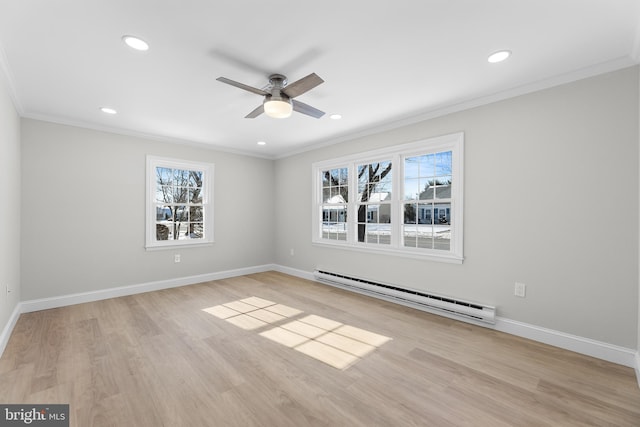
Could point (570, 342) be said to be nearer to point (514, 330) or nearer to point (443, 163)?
point (514, 330)

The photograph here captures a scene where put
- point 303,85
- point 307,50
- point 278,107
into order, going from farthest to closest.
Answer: point 278,107
point 303,85
point 307,50

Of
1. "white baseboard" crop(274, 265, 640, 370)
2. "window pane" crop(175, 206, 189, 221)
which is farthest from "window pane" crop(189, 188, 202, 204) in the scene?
"white baseboard" crop(274, 265, 640, 370)

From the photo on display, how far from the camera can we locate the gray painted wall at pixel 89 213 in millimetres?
3643

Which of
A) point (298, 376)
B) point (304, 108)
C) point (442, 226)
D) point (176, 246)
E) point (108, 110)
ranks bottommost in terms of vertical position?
point (298, 376)

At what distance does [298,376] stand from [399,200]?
2661 millimetres

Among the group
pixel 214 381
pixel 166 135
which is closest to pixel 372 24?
pixel 214 381

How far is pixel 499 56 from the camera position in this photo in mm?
2314

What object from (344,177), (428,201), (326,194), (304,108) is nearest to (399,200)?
(428,201)

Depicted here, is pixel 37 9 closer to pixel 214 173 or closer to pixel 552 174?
pixel 214 173

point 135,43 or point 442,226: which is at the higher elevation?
point 135,43

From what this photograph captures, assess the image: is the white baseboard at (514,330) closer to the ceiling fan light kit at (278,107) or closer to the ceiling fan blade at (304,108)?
the ceiling fan blade at (304,108)

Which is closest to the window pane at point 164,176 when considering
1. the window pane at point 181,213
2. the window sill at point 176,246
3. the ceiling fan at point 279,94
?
the window pane at point 181,213

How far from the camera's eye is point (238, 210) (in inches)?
223

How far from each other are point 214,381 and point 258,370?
0.34 meters
